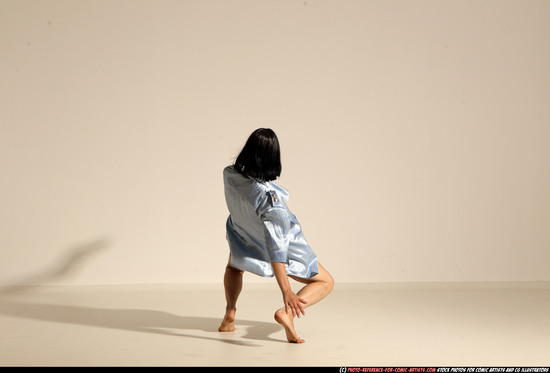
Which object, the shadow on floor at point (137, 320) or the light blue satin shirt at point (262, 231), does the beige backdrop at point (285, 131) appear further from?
the light blue satin shirt at point (262, 231)

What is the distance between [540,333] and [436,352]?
21.5 inches

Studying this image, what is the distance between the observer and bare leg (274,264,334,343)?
1.96 m

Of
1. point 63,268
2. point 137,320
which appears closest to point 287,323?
point 137,320

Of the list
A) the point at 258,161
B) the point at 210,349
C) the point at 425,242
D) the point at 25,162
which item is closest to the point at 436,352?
the point at 210,349

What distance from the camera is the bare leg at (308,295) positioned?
1955mm

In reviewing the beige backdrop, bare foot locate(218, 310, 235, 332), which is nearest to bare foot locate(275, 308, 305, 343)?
bare foot locate(218, 310, 235, 332)

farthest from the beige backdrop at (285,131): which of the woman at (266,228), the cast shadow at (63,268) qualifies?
the woman at (266,228)

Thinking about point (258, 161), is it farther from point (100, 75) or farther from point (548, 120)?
point (548, 120)

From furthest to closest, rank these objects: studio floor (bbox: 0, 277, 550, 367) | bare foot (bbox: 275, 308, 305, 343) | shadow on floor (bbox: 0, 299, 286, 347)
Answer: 1. shadow on floor (bbox: 0, 299, 286, 347)
2. bare foot (bbox: 275, 308, 305, 343)
3. studio floor (bbox: 0, 277, 550, 367)

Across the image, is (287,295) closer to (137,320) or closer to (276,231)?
(276,231)

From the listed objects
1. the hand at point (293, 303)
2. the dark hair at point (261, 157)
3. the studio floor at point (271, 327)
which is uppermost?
the dark hair at point (261, 157)

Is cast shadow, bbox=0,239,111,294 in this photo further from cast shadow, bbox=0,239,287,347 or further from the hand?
the hand

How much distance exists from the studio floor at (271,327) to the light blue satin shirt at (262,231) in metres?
0.26

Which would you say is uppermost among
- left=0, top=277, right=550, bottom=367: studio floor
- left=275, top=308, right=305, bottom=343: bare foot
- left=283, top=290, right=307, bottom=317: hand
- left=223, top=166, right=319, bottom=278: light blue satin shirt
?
left=223, top=166, right=319, bottom=278: light blue satin shirt
